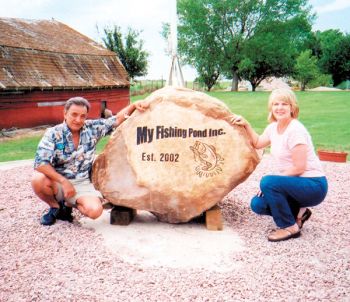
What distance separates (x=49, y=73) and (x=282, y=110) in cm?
1463

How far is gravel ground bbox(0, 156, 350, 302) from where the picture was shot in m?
3.27

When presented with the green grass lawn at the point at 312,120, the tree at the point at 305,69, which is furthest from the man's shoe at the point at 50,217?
the tree at the point at 305,69

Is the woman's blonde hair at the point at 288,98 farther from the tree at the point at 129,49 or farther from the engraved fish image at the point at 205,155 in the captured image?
the tree at the point at 129,49

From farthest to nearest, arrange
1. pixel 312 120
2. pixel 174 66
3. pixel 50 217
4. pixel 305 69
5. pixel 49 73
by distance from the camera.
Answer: pixel 305 69 → pixel 312 120 → pixel 49 73 → pixel 174 66 → pixel 50 217

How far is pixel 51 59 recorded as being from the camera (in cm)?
1791

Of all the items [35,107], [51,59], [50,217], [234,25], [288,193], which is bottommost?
[35,107]

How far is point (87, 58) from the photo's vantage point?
65.9ft

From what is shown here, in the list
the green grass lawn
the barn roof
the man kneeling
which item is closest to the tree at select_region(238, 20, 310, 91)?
the green grass lawn

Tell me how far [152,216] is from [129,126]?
1.21 m

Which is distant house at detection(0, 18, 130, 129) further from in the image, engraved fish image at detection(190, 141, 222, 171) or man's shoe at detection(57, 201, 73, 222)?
engraved fish image at detection(190, 141, 222, 171)

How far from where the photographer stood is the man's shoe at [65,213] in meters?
4.88

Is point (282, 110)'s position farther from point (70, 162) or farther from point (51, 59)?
point (51, 59)

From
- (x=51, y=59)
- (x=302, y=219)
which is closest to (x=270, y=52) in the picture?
(x=51, y=59)

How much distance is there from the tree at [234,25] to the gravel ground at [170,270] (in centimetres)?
3572
